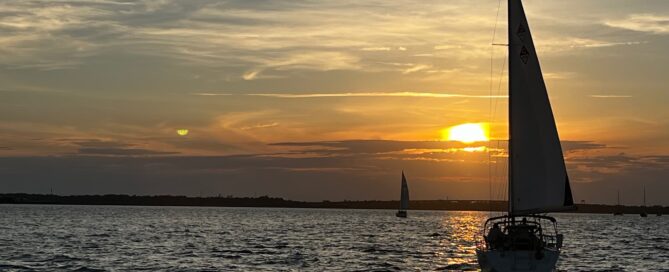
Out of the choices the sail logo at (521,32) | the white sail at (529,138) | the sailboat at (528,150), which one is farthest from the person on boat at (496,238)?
the sail logo at (521,32)

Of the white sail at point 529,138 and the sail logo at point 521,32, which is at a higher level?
the sail logo at point 521,32

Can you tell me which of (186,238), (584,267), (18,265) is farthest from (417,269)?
(186,238)

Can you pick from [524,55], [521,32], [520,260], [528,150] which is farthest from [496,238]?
[521,32]

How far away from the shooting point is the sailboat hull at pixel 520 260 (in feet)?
150

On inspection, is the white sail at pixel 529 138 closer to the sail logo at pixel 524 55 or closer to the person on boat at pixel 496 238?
the sail logo at pixel 524 55

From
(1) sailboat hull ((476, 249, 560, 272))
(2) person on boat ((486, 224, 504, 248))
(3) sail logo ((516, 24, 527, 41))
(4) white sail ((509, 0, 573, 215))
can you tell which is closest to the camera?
(1) sailboat hull ((476, 249, 560, 272))

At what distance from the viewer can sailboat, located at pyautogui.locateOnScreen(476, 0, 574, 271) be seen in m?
47.5

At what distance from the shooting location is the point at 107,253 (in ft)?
262

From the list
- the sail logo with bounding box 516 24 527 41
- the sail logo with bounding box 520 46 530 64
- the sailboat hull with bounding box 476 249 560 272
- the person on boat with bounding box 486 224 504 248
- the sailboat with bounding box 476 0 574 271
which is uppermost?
the sail logo with bounding box 516 24 527 41

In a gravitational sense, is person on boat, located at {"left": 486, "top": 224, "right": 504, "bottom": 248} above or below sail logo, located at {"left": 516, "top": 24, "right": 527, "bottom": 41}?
below

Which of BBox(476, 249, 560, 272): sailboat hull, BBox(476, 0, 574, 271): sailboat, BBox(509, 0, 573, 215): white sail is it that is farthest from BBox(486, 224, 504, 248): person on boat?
BBox(509, 0, 573, 215): white sail

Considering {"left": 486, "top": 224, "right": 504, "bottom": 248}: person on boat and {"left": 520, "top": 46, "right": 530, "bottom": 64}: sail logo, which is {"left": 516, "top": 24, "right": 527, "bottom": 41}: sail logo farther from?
{"left": 486, "top": 224, "right": 504, "bottom": 248}: person on boat

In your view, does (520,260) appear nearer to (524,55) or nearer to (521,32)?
(524,55)

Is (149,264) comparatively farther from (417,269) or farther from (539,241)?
(539,241)
